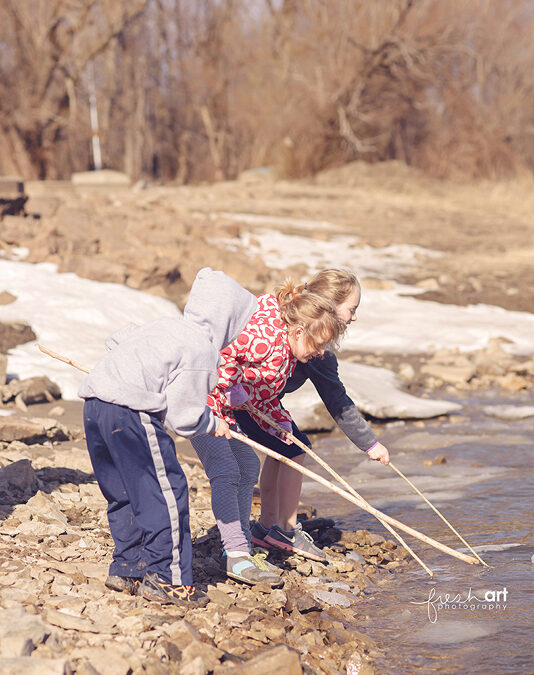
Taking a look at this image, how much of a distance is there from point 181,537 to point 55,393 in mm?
3432

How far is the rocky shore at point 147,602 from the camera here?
8.59 feet

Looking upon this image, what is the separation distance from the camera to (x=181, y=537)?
10.0 ft

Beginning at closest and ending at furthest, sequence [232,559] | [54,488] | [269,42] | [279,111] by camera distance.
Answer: [232,559]
[54,488]
[279,111]
[269,42]

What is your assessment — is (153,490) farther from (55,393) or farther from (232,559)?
(55,393)

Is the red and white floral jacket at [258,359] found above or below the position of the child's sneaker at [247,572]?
above

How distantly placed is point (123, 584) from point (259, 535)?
932mm

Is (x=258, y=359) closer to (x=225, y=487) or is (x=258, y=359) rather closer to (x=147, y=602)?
(x=225, y=487)

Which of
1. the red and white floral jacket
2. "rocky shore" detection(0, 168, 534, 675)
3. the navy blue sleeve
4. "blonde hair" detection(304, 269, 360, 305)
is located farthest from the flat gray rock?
the red and white floral jacket

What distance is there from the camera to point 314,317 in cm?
331

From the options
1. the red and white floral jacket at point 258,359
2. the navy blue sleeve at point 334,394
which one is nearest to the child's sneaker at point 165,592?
the red and white floral jacket at point 258,359

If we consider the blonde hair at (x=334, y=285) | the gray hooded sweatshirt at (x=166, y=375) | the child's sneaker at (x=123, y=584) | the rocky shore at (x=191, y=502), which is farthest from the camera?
the blonde hair at (x=334, y=285)

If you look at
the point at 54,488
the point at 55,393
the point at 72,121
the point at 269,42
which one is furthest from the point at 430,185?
the point at 54,488

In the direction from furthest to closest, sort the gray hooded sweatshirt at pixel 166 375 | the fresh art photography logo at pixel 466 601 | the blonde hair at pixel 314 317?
the fresh art photography logo at pixel 466 601, the blonde hair at pixel 314 317, the gray hooded sweatshirt at pixel 166 375

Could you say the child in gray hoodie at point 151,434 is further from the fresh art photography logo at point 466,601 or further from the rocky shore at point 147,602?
the fresh art photography logo at point 466,601
